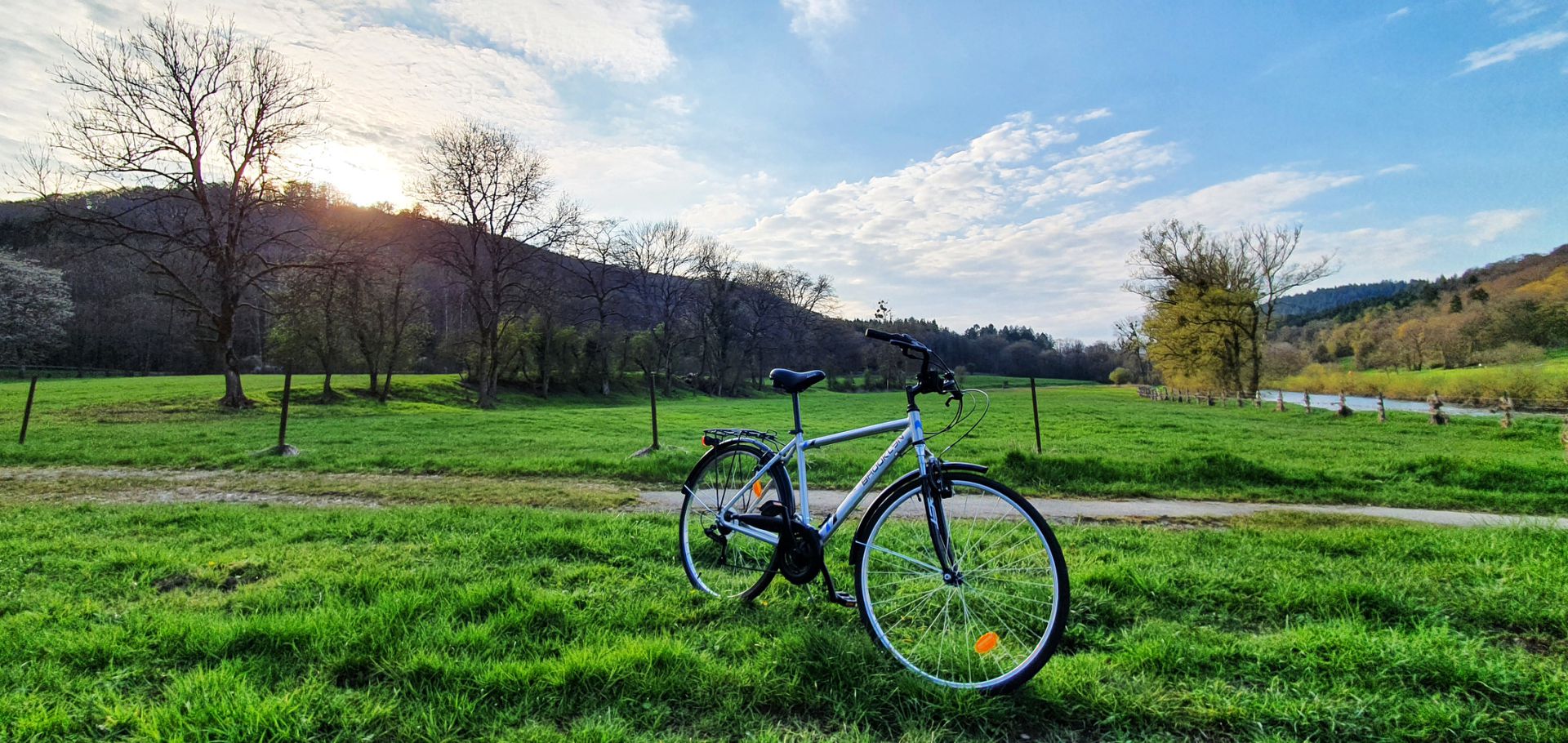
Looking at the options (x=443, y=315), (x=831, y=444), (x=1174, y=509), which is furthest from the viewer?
(x=443, y=315)

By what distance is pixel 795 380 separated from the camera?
347cm

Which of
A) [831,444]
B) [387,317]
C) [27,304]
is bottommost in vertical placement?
[831,444]

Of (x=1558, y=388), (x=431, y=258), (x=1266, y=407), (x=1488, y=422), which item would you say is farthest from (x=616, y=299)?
(x=1558, y=388)

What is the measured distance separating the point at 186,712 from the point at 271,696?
10.7 inches

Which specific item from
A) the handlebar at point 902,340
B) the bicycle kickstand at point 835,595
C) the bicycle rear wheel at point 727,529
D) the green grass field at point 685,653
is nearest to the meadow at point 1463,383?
the green grass field at point 685,653

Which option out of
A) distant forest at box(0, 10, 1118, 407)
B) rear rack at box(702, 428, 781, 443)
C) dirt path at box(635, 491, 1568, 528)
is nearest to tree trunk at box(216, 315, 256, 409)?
distant forest at box(0, 10, 1118, 407)

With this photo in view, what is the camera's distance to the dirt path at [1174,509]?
6707mm

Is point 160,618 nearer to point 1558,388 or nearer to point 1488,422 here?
point 1488,422

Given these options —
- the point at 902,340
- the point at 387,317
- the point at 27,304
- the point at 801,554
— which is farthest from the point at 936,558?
the point at 27,304

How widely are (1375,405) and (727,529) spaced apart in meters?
45.7

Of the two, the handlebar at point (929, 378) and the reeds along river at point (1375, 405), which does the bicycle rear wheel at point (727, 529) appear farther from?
the reeds along river at point (1375, 405)

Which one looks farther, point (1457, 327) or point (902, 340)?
point (1457, 327)

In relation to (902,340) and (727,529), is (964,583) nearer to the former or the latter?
(902,340)

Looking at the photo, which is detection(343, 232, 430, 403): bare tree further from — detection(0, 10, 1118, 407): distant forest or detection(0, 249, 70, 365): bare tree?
detection(0, 249, 70, 365): bare tree
